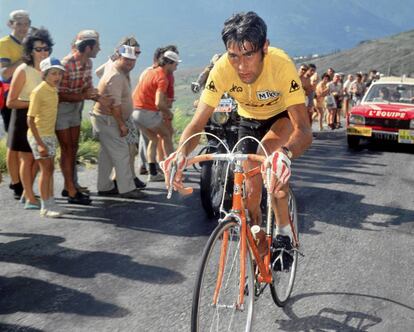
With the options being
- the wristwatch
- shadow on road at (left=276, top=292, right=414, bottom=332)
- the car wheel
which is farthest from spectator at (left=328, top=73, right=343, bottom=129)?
the wristwatch

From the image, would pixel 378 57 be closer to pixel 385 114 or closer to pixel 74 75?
pixel 385 114

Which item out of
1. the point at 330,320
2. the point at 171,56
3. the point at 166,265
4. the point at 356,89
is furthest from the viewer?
the point at 356,89

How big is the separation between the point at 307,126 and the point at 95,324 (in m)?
2.12

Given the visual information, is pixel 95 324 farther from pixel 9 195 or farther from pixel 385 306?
pixel 9 195

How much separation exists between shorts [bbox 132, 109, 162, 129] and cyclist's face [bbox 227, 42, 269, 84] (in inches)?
202

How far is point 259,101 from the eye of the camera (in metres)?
4.07

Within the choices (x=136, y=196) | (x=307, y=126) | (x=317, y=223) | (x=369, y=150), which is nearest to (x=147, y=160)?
(x=136, y=196)

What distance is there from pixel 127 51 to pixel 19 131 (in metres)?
1.81

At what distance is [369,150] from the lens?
1341 cm

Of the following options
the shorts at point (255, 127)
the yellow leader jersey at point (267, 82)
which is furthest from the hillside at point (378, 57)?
the yellow leader jersey at point (267, 82)

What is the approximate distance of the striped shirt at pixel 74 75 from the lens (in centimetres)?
690

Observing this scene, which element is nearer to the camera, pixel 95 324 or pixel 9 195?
pixel 95 324

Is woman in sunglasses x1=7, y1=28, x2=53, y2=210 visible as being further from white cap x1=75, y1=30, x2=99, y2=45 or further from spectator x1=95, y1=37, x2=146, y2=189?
spectator x1=95, y1=37, x2=146, y2=189

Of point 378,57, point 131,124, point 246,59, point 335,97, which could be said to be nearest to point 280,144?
point 246,59
